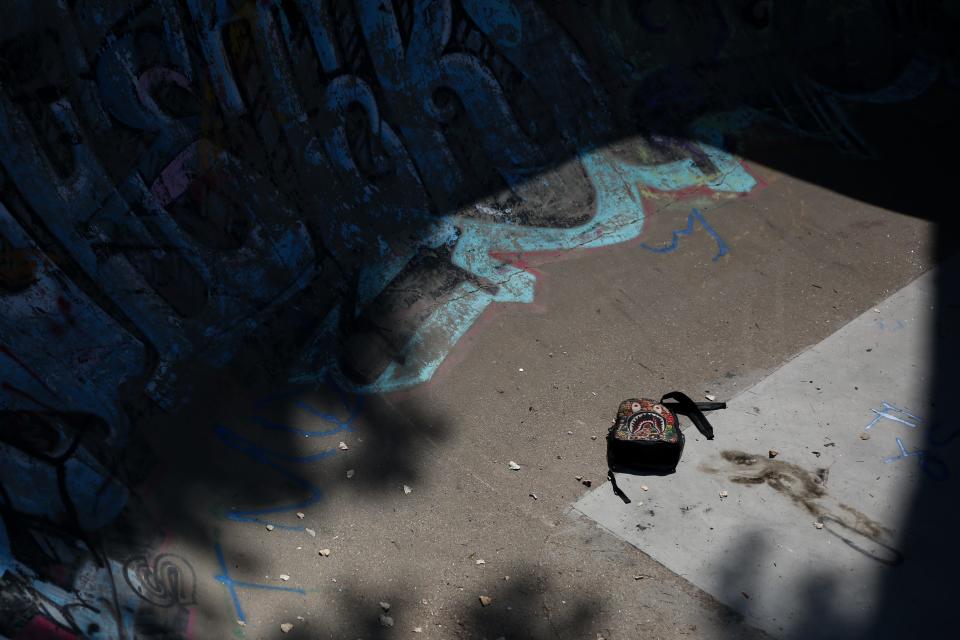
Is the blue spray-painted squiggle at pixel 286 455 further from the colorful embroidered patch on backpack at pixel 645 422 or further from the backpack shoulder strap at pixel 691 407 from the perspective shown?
the backpack shoulder strap at pixel 691 407

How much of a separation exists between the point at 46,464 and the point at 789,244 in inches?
222

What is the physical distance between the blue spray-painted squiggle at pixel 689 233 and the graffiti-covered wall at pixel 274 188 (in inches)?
11.1

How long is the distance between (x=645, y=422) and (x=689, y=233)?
7.96ft

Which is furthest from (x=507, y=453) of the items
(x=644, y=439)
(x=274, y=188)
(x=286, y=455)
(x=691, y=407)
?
(x=274, y=188)

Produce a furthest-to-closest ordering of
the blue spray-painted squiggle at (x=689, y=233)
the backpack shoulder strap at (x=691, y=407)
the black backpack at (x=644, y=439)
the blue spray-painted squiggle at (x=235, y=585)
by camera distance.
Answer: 1. the blue spray-painted squiggle at (x=689, y=233)
2. the backpack shoulder strap at (x=691, y=407)
3. the black backpack at (x=644, y=439)
4. the blue spray-painted squiggle at (x=235, y=585)

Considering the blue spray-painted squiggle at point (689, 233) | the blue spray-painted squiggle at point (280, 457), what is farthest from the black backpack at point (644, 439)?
the blue spray-painted squiggle at point (689, 233)

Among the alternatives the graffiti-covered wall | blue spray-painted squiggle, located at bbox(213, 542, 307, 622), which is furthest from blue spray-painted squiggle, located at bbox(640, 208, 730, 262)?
blue spray-painted squiggle, located at bbox(213, 542, 307, 622)

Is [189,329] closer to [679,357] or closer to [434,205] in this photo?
[434,205]

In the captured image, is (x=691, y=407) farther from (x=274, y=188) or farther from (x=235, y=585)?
(x=274, y=188)

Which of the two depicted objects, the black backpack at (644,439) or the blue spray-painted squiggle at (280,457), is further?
the black backpack at (644,439)

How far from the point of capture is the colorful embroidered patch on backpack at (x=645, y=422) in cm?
505

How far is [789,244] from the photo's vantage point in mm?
6969

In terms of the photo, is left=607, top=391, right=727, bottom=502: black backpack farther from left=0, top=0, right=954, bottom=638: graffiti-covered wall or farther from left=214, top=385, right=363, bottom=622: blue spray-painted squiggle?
left=214, top=385, right=363, bottom=622: blue spray-painted squiggle


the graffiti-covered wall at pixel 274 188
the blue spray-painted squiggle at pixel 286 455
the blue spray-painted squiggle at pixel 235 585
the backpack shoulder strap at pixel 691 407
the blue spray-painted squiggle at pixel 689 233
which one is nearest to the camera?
the blue spray-painted squiggle at pixel 235 585
